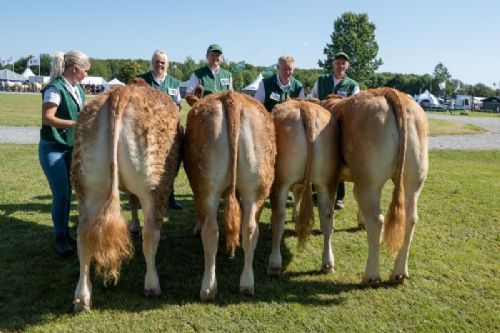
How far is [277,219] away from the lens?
4.82m

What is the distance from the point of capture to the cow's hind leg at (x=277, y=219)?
475 centimetres

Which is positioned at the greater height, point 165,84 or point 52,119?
point 165,84

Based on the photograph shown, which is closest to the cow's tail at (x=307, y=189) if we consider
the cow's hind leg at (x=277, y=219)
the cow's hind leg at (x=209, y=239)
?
the cow's hind leg at (x=277, y=219)

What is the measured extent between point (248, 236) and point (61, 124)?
2.39 meters

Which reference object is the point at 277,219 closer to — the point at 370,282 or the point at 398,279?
the point at 370,282

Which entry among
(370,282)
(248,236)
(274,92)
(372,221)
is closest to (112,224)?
(248,236)

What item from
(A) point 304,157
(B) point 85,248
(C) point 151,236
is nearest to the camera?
(B) point 85,248

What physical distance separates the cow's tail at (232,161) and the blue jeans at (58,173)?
2338 mm

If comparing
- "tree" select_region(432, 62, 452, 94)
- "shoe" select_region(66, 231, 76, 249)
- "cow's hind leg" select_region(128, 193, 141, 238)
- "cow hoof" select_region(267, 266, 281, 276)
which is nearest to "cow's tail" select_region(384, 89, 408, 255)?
"cow hoof" select_region(267, 266, 281, 276)

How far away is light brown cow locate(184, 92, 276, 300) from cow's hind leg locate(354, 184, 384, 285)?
41.7 inches

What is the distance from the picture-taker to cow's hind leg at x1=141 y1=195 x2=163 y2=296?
410 centimetres

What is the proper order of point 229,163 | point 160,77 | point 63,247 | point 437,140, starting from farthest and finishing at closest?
1. point 437,140
2. point 160,77
3. point 63,247
4. point 229,163

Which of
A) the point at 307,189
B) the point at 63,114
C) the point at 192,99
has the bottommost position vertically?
the point at 307,189

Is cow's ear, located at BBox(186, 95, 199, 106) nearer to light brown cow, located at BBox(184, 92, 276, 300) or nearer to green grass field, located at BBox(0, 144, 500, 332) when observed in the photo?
light brown cow, located at BBox(184, 92, 276, 300)
